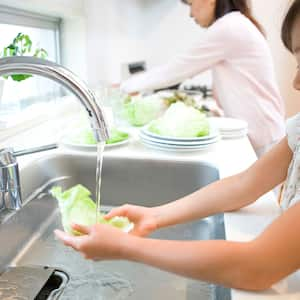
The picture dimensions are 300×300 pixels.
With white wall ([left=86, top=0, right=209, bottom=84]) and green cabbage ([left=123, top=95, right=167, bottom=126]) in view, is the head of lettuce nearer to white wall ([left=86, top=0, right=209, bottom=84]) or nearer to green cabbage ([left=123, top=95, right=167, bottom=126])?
green cabbage ([left=123, top=95, right=167, bottom=126])

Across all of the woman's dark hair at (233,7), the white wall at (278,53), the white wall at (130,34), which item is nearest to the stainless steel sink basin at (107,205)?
the white wall at (130,34)

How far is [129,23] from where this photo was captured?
2869mm

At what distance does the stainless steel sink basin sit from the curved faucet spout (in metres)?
0.29

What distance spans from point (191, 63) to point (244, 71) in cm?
24

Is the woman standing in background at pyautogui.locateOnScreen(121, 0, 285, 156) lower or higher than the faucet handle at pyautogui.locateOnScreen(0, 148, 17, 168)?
higher

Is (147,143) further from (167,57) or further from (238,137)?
Result: (167,57)

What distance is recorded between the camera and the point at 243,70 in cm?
180

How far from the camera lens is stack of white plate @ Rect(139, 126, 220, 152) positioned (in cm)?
112

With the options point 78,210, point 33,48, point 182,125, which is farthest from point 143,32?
point 78,210

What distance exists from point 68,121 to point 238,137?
619mm

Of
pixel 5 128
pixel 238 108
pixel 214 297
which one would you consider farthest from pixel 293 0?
pixel 238 108

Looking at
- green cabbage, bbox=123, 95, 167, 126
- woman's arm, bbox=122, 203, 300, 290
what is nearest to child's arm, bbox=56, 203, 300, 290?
woman's arm, bbox=122, 203, 300, 290

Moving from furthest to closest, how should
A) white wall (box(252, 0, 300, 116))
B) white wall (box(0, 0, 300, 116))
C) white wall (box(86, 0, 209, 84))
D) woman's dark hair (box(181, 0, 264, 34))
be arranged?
white wall (box(252, 0, 300, 116)), white wall (box(86, 0, 209, 84)), white wall (box(0, 0, 300, 116)), woman's dark hair (box(181, 0, 264, 34))

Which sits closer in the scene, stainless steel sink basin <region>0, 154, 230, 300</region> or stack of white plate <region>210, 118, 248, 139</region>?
stainless steel sink basin <region>0, 154, 230, 300</region>
